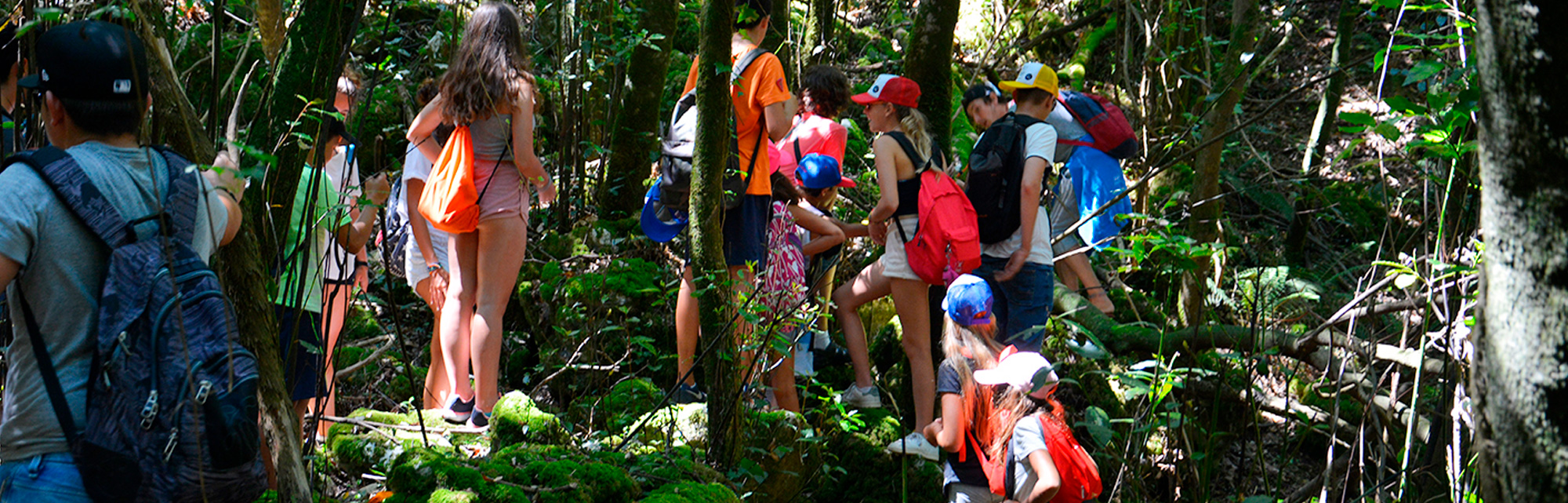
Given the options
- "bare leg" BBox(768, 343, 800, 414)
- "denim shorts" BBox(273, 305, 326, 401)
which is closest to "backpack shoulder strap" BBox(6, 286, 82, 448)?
"denim shorts" BBox(273, 305, 326, 401)

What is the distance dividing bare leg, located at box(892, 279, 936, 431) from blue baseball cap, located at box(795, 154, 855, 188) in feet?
2.08

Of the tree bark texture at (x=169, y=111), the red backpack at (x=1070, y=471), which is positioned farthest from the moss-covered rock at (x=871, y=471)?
the tree bark texture at (x=169, y=111)

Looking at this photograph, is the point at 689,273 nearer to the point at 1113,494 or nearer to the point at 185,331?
the point at 1113,494

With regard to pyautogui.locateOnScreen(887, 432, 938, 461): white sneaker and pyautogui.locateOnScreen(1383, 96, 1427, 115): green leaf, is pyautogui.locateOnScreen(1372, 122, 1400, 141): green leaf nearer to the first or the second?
pyautogui.locateOnScreen(1383, 96, 1427, 115): green leaf

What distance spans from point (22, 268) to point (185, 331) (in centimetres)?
37

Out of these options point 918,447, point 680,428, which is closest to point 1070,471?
point 918,447

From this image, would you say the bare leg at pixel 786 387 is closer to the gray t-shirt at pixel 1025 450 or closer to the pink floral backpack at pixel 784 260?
the pink floral backpack at pixel 784 260

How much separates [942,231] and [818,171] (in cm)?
77

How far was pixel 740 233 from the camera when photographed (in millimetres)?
4766

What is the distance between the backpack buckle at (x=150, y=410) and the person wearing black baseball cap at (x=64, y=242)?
0.15 meters

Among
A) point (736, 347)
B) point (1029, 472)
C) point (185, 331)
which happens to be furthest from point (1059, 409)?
point (185, 331)

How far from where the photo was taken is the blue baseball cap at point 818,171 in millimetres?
5262

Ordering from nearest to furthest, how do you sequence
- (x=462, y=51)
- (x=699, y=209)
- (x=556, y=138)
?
(x=699, y=209) < (x=462, y=51) < (x=556, y=138)

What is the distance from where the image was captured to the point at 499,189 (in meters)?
4.44
